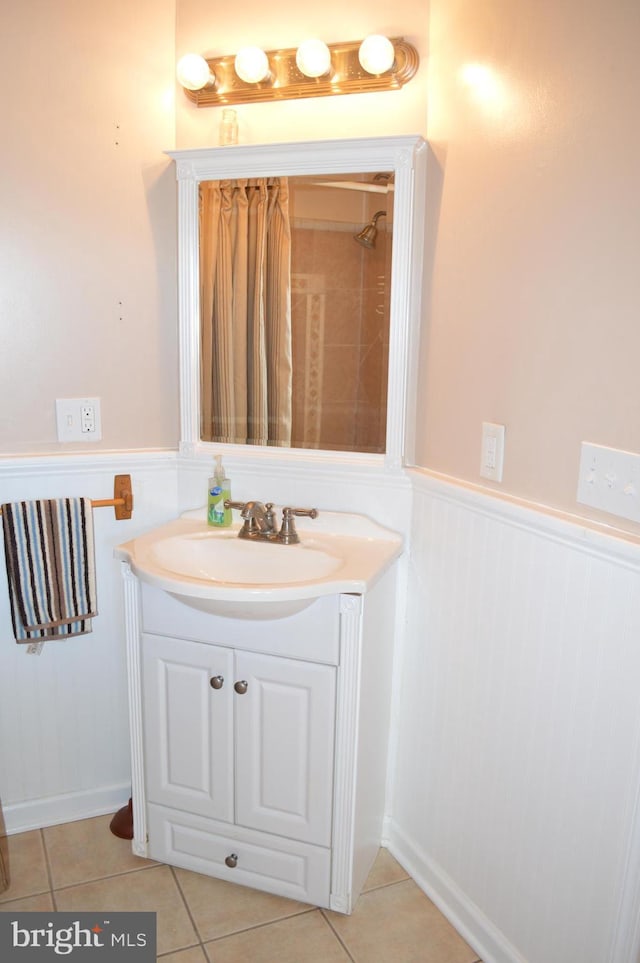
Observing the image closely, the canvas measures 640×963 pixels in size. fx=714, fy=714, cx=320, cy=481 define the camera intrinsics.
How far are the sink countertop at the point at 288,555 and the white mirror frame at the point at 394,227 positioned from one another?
19 cm

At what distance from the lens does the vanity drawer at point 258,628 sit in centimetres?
159

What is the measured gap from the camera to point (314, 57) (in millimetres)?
1698

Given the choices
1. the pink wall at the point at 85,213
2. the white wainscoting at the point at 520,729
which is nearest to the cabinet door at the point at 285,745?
the white wainscoting at the point at 520,729

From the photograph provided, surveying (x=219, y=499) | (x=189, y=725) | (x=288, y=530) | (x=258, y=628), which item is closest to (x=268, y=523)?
(x=288, y=530)

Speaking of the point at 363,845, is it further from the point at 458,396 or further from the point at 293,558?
the point at 458,396

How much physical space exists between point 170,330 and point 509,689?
→ 1267mm

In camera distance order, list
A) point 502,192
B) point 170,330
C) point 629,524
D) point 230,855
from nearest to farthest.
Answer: point 629,524, point 502,192, point 230,855, point 170,330

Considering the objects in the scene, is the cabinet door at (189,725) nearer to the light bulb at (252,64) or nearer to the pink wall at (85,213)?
the pink wall at (85,213)

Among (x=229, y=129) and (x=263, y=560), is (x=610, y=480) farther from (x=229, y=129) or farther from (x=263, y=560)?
(x=229, y=129)

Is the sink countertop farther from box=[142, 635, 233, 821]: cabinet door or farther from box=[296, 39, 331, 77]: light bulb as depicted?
box=[296, 39, 331, 77]: light bulb

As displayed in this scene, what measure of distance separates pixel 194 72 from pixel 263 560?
1.23 meters

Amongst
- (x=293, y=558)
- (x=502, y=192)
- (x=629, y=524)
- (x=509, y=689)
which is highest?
(x=502, y=192)

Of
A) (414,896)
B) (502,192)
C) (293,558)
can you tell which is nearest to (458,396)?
(502,192)

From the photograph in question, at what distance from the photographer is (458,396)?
5.42 feet
